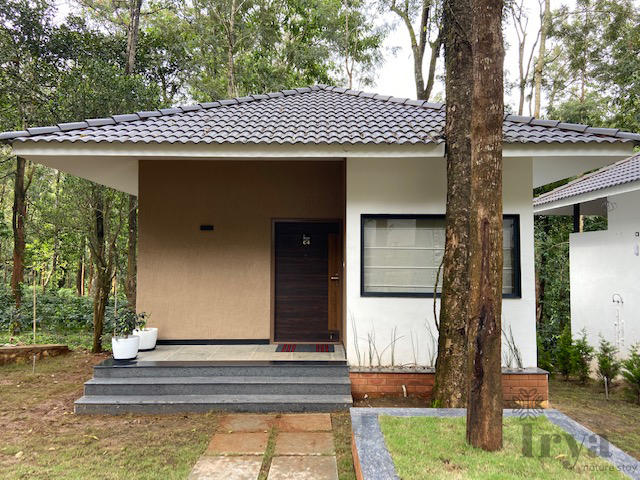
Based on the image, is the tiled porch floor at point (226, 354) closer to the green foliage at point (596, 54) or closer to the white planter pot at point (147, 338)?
the white planter pot at point (147, 338)

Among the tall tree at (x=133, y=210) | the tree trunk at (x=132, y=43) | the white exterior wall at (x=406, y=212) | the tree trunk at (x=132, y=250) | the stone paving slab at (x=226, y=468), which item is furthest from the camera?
the tree trunk at (x=132, y=43)

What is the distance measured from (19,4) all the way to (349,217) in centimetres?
948

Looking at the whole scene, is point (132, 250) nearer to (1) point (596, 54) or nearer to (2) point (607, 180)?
(2) point (607, 180)

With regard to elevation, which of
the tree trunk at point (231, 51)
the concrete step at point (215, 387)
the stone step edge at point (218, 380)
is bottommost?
the concrete step at point (215, 387)

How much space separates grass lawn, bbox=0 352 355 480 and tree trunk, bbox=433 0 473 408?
126 centimetres

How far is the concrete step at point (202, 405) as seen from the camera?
4.76 meters

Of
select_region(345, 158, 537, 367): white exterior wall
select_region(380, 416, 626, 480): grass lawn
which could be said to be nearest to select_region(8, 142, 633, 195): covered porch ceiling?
select_region(345, 158, 537, 367): white exterior wall

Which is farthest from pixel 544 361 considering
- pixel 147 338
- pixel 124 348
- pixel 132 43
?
pixel 132 43

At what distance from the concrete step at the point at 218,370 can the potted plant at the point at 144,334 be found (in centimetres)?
83

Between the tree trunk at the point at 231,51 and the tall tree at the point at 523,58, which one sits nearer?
the tree trunk at the point at 231,51

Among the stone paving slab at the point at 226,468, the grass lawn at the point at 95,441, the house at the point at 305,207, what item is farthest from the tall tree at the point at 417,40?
the stone paving slab at the point at 226,468

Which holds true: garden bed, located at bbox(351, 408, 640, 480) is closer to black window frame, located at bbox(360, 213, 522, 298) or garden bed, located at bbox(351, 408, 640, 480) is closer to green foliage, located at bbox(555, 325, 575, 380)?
black window frame, located at bbox(360, 213, 522, 298)

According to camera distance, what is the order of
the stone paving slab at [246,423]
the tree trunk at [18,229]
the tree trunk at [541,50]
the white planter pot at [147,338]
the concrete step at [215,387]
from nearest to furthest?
the stone paving slab at [246,423], the concrete step at [215,387], the white planter pot at [147,338], the tree trunk at [18,229], the tree trunk at [541,50]

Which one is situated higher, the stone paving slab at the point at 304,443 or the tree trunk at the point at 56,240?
the tree trunk at the point at 56,240
